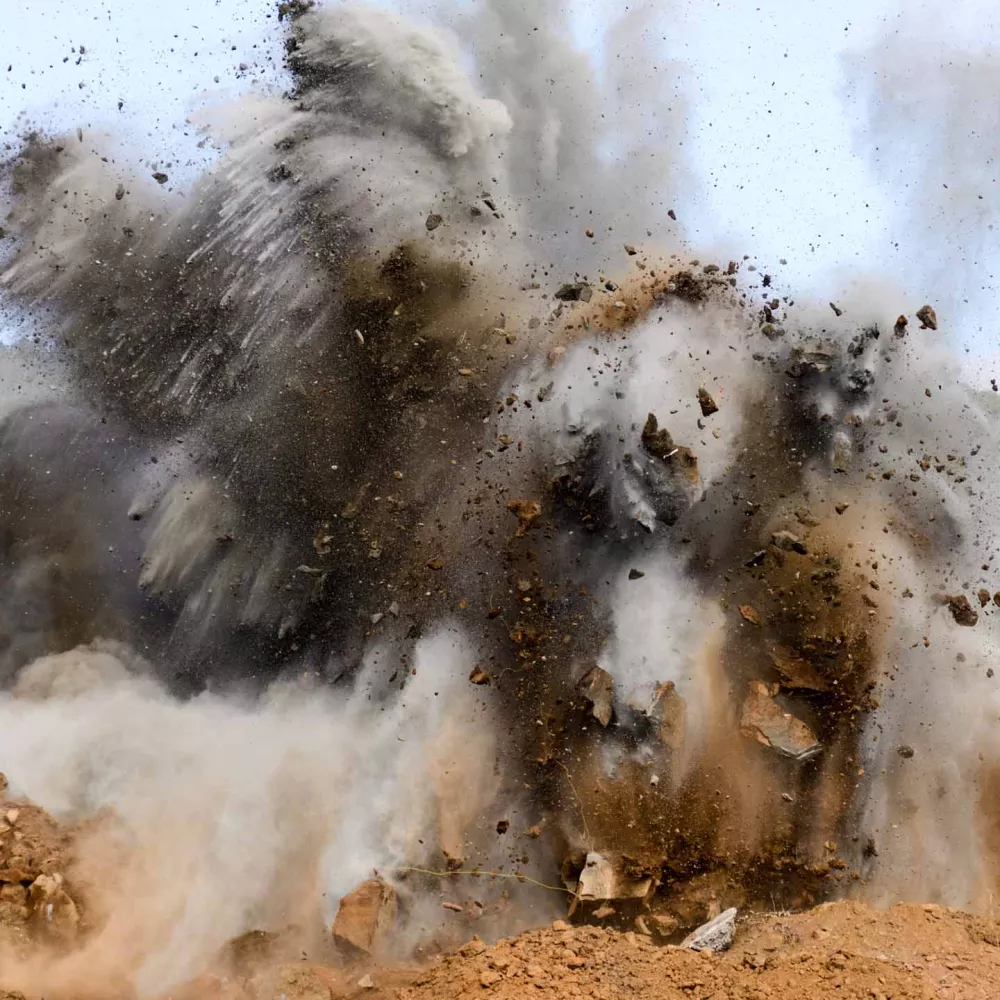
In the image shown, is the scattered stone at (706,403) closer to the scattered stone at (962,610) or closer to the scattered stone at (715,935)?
the scattered stone at (962,610)

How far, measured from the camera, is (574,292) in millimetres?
4582

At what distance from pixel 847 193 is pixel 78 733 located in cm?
544

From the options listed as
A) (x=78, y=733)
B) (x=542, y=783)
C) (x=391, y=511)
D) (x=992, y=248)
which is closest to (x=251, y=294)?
(x=391, y=511)

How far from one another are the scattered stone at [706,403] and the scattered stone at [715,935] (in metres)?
2.84

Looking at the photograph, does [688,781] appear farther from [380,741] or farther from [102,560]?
[102,560]

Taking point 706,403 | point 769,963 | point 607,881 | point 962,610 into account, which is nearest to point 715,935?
point 769,963

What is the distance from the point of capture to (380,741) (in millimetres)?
4383

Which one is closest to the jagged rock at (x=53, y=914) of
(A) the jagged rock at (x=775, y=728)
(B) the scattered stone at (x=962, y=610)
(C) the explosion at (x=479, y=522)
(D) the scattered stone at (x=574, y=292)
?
(C) the explosion at (x=479, y=522)

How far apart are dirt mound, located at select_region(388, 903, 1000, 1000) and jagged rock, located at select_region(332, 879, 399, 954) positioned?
0.29m

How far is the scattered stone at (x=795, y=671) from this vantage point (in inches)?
177

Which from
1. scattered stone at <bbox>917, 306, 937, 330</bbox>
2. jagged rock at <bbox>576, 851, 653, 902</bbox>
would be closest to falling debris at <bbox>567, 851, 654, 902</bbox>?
jagged rock at <bbox>576, 851, 653, 902</bbox>

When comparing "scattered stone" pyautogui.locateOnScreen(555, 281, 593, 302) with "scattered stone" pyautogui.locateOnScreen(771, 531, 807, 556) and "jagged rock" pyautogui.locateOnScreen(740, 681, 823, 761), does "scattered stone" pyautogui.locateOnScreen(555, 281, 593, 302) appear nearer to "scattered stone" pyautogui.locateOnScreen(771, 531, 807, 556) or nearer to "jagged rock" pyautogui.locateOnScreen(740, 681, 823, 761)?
"scattered stone" pyautogui.locateOnScreen(771, 531, 807, 556)

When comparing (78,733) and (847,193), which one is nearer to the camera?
(78,733)

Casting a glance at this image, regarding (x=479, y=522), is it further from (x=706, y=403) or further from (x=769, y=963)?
(x=769, y=963)
